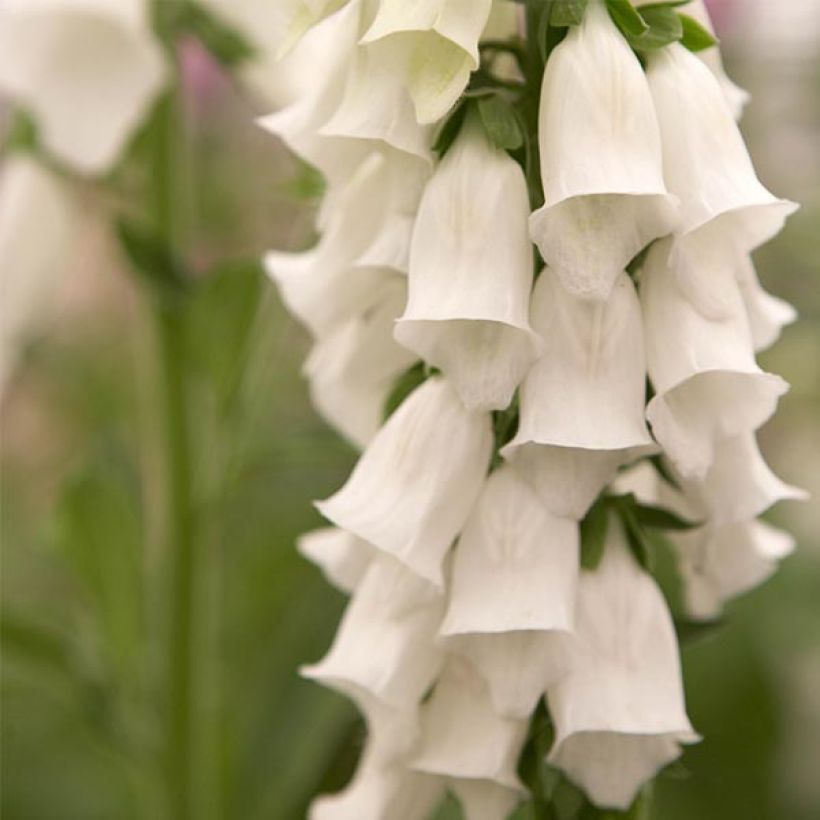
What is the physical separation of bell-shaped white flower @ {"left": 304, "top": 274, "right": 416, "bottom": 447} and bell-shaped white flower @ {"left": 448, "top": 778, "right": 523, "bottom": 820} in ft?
0.48

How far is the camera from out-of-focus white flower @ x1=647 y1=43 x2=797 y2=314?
50 cm

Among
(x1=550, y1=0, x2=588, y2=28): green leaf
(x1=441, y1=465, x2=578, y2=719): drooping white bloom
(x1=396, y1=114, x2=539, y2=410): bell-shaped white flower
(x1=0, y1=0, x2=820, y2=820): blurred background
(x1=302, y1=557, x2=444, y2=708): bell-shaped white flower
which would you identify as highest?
(x1=550, y1=0, x2=588, y2=28): green leaf

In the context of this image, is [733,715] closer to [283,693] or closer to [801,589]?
[801,589]

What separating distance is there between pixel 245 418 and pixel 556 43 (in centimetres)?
43

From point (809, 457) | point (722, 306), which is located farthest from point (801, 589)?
point (722, 306)

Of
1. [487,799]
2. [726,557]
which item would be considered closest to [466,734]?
[487,799]

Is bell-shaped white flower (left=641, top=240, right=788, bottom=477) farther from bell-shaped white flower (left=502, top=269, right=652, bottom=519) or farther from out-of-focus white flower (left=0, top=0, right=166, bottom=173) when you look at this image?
out-of-focus white flower (left=0, top=0, right=166, bottom=173)

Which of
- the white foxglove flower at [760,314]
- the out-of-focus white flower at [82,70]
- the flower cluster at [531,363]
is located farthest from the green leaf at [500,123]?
the out-of-focus white flower at [82,70]

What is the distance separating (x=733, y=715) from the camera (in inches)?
46.6

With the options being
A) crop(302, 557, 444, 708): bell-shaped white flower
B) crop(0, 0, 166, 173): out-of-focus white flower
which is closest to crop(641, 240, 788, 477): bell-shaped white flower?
crop(302, 557, 444, 708): bell-shaped white flower

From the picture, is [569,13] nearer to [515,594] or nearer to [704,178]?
[704,178]

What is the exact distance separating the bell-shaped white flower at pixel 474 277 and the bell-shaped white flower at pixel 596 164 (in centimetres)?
2

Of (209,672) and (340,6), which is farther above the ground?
(340,6)

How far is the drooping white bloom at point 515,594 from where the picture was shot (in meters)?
0.52
